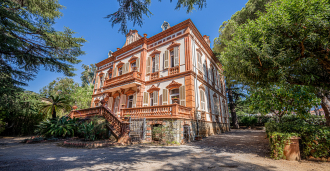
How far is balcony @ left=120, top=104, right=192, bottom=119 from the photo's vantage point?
901 centimetres

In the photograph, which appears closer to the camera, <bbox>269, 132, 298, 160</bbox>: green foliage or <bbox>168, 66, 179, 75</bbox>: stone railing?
<bbox>269, 132, 298, 160</bbox>: green foliage

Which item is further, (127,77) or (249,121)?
(249,121)

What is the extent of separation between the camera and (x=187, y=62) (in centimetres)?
1181

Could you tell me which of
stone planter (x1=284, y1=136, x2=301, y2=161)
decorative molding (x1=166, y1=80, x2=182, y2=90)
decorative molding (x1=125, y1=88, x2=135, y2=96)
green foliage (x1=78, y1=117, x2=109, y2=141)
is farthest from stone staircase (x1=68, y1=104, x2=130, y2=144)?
stone planter (x1=284, y1=136, x2=301, y2=161)

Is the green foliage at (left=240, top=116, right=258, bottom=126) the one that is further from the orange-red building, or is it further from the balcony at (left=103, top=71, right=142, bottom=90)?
the balcony at (left=103, top=71, right=142, bottom=90)

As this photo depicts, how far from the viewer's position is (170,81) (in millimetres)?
12477

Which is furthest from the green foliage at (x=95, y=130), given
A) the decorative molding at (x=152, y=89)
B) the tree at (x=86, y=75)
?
the tree at (x=86, y=75)

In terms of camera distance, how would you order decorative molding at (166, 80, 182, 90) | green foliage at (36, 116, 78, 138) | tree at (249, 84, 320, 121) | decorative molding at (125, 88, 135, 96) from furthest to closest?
decorative molding at (125, 88, 135, 96)
decorative molding at (166, 80, 182, 90)
green foliage at (36, 116, 78, 138)
tree at (249, 84, 320, 121)

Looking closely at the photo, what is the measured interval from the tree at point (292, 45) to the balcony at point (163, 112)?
4391mm

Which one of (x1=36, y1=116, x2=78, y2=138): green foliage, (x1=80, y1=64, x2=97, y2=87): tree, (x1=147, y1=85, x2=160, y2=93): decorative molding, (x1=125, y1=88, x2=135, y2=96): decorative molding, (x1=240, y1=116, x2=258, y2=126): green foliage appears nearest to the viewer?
(x1=36, y1=116, x2=78, y2=138): green foliage

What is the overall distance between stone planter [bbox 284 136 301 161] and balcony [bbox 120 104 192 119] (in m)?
5.19

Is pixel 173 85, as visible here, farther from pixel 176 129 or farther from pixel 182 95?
pixel 176 129

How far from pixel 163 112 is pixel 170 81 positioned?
3757 millimetres

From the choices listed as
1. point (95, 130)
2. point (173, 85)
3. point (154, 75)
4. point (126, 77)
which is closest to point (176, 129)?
point (173, 85)
